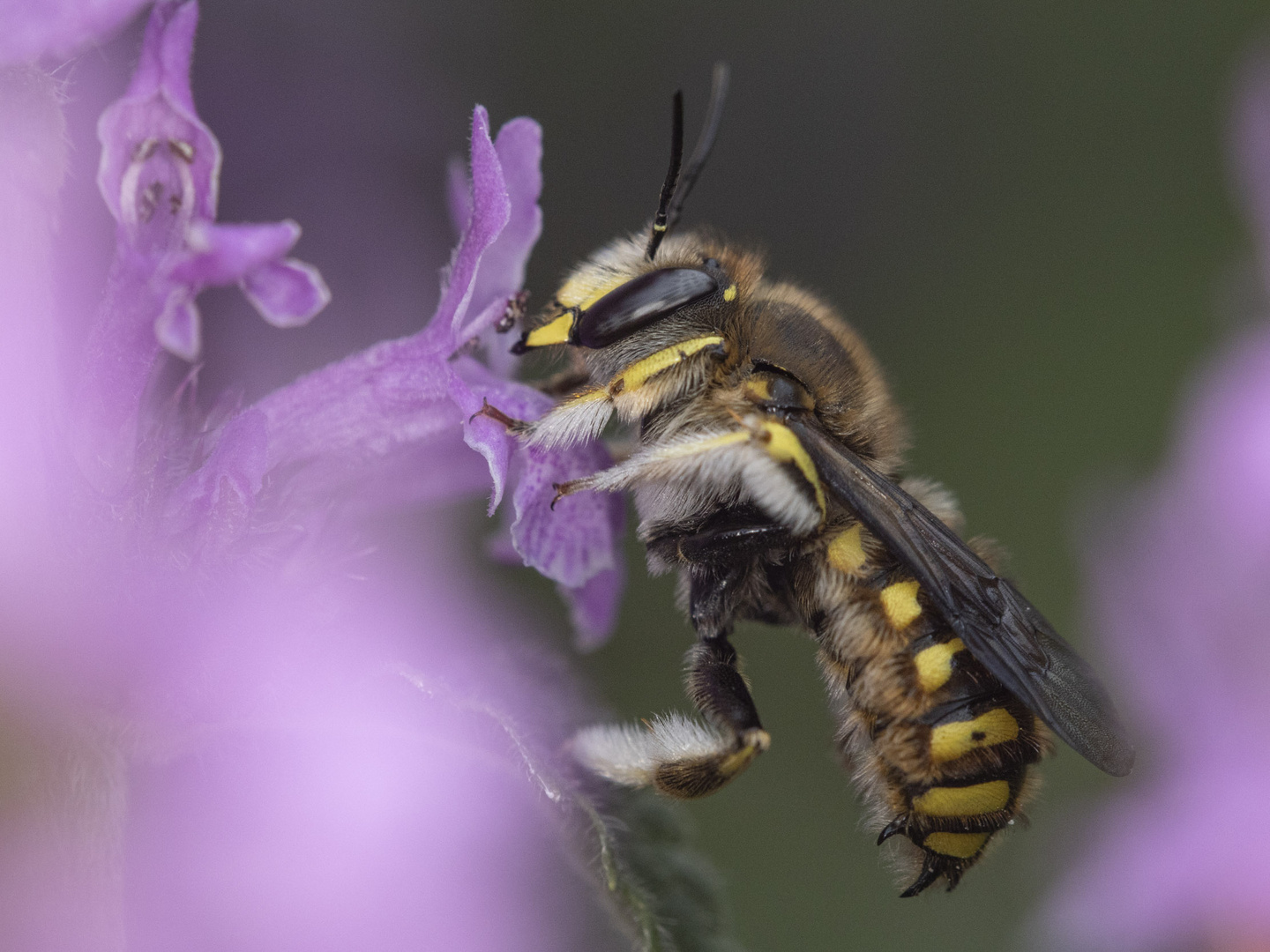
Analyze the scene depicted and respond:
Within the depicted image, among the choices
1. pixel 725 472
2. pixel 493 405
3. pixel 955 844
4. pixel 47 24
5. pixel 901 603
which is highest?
pixel 47 24

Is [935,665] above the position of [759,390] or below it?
below

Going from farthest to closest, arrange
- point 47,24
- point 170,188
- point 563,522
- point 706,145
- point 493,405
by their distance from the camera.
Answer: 1. point 706,145
2. point 563,522
3. point 493,405
4. point 170,188
5. point 47,24

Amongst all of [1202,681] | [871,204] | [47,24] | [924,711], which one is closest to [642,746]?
[924,711]

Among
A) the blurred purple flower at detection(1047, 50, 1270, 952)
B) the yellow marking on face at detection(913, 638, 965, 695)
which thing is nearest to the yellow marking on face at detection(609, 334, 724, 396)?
the yellow marking on face at detection(913, 638, 965, 695)

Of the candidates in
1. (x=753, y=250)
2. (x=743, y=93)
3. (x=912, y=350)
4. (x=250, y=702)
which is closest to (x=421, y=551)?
(x=753, y=250)

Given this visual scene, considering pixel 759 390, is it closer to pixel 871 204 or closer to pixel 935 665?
pixel 935 665

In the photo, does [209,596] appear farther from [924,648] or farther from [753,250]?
[753,250]

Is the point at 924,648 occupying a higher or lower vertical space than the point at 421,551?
higher
